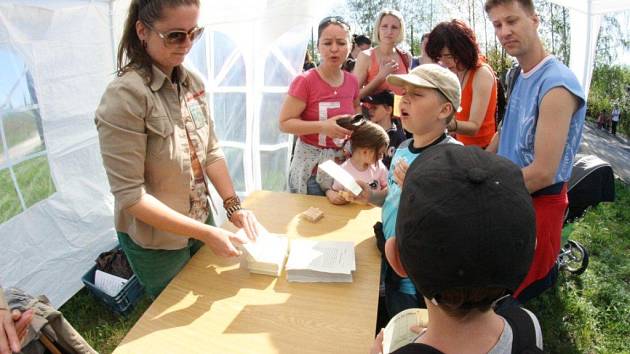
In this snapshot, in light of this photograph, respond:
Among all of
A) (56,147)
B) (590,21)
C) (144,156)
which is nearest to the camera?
(144,156)

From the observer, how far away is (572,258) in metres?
3.07

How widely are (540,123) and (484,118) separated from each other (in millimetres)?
917

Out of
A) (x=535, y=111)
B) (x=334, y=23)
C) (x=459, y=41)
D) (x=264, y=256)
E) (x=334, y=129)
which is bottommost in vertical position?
(x=264, y=256)

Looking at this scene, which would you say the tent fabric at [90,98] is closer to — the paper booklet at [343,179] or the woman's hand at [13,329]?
the paper booklet at [343,179]

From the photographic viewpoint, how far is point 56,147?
280 cm

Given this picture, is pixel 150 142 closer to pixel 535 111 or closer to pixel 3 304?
pixel 3 304

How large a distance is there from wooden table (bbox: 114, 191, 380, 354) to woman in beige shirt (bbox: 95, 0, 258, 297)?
0.15 metres

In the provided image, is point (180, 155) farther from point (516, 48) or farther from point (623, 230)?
point (623, 230)

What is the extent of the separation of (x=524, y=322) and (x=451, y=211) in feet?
1.16

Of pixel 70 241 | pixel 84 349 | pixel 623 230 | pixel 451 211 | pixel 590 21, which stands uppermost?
pixel 590 21

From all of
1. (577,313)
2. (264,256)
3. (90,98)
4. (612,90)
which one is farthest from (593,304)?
(612,90)

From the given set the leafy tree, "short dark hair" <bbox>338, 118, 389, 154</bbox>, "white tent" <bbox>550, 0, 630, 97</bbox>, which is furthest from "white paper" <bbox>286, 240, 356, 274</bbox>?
the leafy tree

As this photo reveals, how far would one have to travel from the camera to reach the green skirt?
1.57 m

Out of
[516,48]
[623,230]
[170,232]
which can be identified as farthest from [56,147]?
[623,230]
